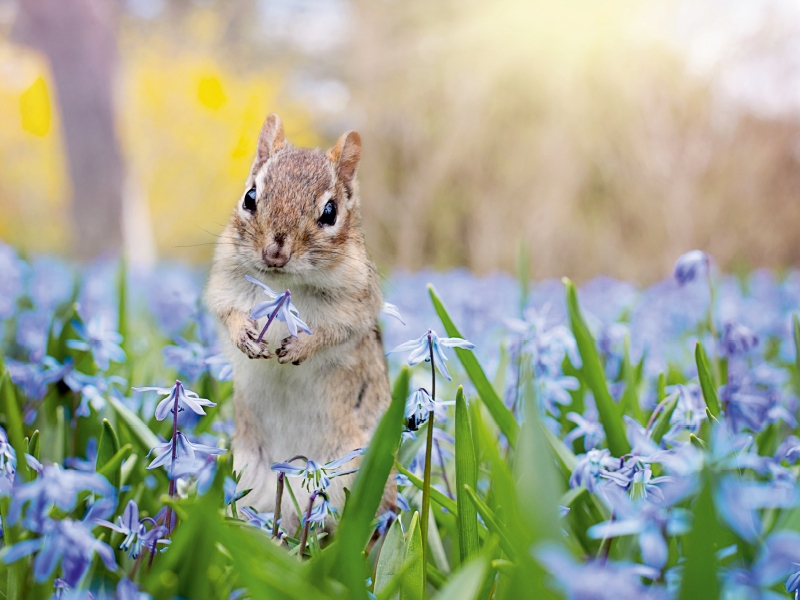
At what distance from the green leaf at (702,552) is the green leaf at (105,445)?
44.5 inches

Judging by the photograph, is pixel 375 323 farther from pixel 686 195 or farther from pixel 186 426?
pixel 686 195

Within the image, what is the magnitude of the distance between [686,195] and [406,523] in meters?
13.3

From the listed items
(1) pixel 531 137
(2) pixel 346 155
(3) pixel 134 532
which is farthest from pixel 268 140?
(1) pixel 531 137

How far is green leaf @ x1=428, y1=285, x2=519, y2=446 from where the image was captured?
5.40 ft

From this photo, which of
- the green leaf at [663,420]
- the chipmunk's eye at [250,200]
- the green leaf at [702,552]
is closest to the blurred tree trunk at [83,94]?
the chipmunk's eye at [250,200]

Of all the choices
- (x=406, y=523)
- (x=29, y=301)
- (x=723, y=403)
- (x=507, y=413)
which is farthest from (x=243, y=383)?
(x=29, y=301)

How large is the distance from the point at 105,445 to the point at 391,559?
680 millimetres

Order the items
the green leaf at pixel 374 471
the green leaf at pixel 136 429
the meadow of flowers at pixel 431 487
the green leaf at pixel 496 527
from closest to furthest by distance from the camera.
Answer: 1. the meadow of flowers at pixel 431 487
2. the green leaf at pixel 374 471
3. the green leaf at pixel 496 527
4. the green leaf at pixel 136 429

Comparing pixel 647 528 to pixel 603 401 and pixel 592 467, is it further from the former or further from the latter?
pixel 603 401

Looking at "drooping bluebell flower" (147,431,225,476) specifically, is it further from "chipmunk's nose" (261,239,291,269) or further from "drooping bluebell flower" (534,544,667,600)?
"drooping bluebell flower" (534,544,667,600)

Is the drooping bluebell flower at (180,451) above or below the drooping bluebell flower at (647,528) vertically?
below

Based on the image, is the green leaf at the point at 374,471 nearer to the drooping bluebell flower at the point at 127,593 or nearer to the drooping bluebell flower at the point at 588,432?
the drooping bluebell flower at the point at 127,593

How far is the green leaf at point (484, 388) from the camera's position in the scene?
1646 mm

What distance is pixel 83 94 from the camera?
14.6 metres
